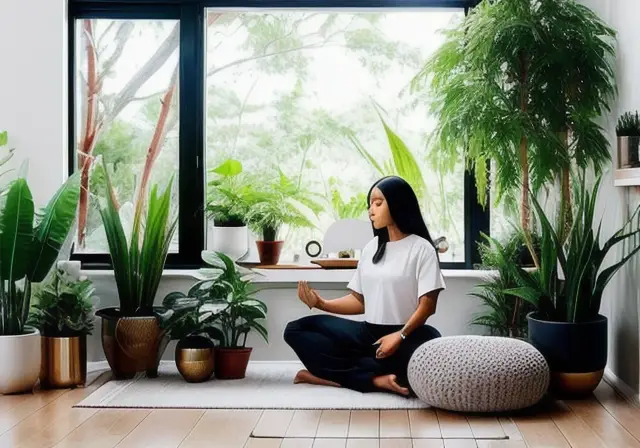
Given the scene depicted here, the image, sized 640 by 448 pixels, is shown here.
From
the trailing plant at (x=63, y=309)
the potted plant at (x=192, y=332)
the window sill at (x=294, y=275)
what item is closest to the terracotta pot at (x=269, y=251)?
the window sill at (x=294, y=275)

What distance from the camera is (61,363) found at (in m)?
4.41

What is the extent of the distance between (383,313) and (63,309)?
1534mm

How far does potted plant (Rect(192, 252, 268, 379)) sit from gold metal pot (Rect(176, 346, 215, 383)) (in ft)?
0.34

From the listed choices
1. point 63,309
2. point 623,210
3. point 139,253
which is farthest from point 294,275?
point 623,210

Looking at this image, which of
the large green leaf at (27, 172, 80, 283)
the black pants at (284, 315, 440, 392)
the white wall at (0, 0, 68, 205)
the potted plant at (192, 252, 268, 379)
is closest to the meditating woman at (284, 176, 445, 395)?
the black pants at (284, 315, 440, 392)

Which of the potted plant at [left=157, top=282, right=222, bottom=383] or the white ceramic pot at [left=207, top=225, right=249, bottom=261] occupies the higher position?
the white ceramic pot at [left=207, top=225, right=249, bottom=261]

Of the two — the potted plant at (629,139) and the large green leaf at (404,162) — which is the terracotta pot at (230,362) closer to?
the large green leaf at (404,162)

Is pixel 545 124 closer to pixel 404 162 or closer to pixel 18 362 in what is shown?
pixel 404 162

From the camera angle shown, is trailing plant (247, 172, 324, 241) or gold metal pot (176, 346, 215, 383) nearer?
gold metal pot (176, 346, 215, 383)

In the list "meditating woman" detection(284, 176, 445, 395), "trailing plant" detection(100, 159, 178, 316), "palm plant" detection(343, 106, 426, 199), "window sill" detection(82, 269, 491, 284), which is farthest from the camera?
"palm plant" detection(343, 106, 426, 199)

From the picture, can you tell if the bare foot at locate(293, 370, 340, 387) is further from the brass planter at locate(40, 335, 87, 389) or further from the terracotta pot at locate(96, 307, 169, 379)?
the brass planter at locate(40, 335, 87, 389)

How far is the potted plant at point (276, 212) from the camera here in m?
5.08

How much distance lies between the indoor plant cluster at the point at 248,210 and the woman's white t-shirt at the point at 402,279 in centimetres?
92

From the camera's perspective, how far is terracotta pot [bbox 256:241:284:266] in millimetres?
5121
